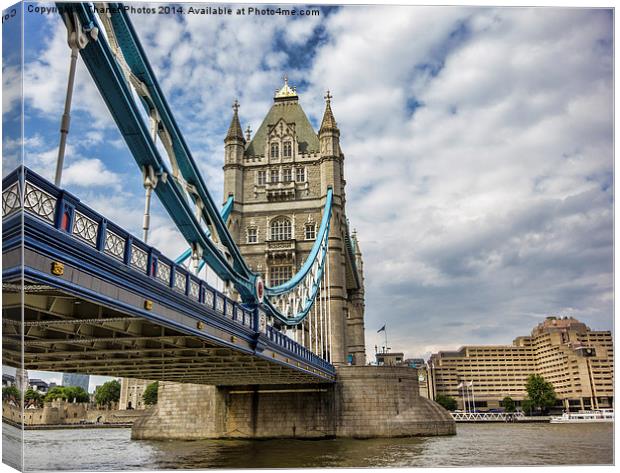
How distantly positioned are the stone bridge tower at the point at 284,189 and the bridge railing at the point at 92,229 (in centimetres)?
3124

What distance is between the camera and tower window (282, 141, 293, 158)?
49719 millimetres

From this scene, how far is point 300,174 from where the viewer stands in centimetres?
4922

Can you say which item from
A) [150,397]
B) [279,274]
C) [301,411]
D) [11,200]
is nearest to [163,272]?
[11,200]

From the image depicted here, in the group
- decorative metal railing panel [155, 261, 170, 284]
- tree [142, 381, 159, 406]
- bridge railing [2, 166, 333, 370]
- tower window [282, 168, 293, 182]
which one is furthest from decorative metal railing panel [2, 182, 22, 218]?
tree [142, 381, 159, 406]

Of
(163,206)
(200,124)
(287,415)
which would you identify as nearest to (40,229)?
(163,206)

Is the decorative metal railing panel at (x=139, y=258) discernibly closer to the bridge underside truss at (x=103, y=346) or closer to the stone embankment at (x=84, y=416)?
the bridge underside truss at (x=103, y=346)

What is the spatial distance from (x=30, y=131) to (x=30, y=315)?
379cm

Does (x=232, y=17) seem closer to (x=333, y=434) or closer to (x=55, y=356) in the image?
(x=55, y=356)

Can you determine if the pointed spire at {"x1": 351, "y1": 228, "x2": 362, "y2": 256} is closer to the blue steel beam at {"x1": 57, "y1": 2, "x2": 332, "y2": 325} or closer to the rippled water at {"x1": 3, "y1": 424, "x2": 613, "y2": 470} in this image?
the rippled water at {"x1": 3, "y1": 424, "x2": 613, "y2": 470}

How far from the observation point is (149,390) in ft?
261

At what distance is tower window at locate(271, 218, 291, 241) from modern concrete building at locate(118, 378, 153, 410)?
4181 cm

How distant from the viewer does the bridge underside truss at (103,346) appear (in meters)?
9.72

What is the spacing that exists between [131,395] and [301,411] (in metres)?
57.9

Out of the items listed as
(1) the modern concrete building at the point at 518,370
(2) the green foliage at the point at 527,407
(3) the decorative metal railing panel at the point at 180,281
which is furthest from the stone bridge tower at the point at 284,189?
(2) the green foliage at the point at 527,407
